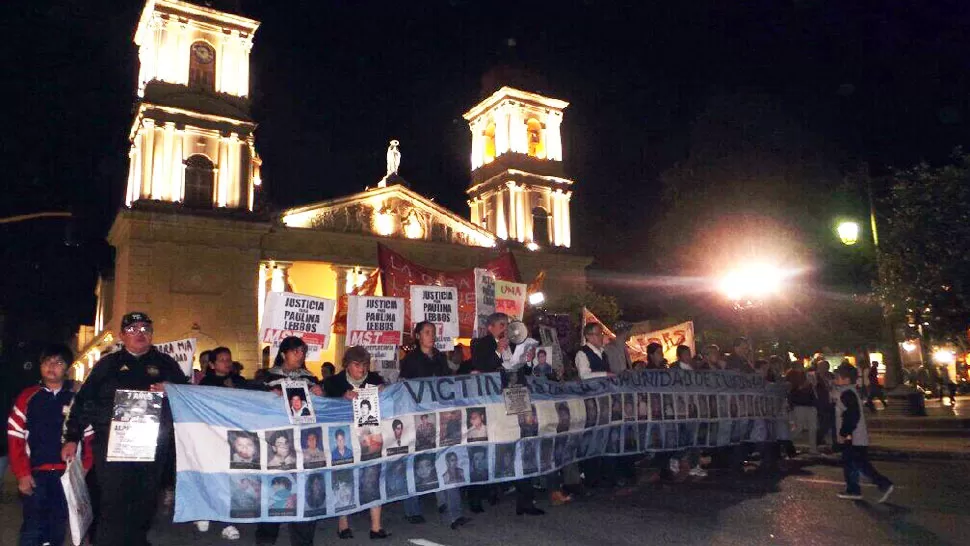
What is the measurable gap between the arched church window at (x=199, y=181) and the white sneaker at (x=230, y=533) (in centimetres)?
2695

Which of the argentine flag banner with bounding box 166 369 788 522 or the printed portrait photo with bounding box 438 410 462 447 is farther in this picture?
the printed portrait photo with bounding box 438 410 462 447

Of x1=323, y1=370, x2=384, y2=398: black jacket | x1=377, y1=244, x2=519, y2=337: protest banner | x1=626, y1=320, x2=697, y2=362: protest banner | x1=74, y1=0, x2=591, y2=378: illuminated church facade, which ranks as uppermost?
x1=74, y1=0, x2=591, y2=378: illuminated church facade

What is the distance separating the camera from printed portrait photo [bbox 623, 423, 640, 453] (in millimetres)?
9453

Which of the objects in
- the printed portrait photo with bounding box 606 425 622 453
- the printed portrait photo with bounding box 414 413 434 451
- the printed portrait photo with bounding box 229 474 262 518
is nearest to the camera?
the printed portrait photo with bounding box 229 474 262 518

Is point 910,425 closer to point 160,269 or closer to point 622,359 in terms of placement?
point 622,359

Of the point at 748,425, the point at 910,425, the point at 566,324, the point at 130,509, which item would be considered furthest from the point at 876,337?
the point at 130,509

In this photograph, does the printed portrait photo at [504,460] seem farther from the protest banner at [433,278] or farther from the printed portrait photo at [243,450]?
the protest banner at [433,278]

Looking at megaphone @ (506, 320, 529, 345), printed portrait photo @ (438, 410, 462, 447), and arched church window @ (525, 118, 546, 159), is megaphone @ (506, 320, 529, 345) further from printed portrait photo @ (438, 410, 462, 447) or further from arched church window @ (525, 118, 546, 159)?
arched church window @ (525, 118, 546, 159)

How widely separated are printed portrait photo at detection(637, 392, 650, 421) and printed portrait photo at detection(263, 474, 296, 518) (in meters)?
5.04

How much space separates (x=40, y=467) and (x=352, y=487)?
100.0 inches

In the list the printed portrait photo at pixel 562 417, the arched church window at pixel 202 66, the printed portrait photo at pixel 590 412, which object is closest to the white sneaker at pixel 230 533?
the printed portrait photo at pixel 562 417

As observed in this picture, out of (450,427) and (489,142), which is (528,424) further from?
(489,142)

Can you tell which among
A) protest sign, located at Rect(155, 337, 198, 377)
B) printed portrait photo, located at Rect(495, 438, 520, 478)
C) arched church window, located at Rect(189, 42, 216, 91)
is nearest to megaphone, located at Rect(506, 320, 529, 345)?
printed portrait photo, located at Rect(495, 438, 520, 478)

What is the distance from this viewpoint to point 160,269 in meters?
30.2
